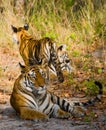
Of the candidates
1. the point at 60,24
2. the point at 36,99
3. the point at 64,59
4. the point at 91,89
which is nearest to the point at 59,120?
the point at 36,99

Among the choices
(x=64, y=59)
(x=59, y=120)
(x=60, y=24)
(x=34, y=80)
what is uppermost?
(x=60, y=24)

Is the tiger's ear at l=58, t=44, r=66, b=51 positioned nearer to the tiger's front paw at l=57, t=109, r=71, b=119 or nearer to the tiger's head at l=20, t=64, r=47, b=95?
the tiger's head at l=20, t=64, r=47, b=95

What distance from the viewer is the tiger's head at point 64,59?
31.0 ft

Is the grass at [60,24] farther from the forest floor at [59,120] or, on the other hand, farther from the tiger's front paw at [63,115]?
the tiger's front paw at [63,115]

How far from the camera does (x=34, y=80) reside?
6.43 m

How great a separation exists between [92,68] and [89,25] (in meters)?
2.52

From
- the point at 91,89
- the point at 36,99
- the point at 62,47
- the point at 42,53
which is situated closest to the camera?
the point at 36,99

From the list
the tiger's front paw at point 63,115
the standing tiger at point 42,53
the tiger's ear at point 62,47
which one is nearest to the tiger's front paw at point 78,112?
the tiger's front paw at point 63,115

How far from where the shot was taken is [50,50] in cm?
910

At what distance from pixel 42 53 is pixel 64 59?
68 cm

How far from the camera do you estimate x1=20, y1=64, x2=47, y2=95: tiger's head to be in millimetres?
6387

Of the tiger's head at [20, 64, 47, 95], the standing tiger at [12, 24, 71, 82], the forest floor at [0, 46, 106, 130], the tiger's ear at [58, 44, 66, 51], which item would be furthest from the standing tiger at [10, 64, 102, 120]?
the tiger's ear at [58, 44, 66, 51]

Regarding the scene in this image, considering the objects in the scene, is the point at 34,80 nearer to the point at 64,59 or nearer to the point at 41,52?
the point at 41,52

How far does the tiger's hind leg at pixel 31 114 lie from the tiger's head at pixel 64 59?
3209 millimetres
